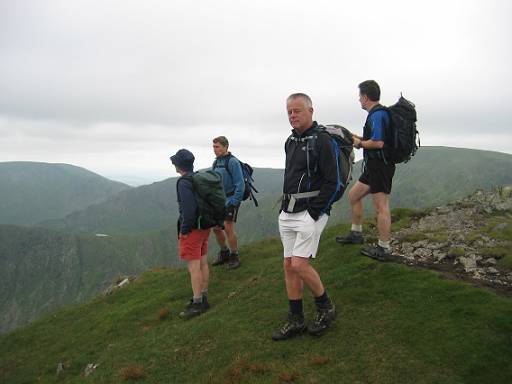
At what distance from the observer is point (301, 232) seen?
7316mm

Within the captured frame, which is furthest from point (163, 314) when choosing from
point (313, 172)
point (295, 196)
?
point (313, 172)

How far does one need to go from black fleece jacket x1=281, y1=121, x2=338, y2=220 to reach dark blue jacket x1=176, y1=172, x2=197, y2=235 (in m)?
3.15

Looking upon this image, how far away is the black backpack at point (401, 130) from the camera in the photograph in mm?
9500

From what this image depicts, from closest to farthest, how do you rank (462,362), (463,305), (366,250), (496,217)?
(462,362)
(463,305)
(366,250)
(496,217)

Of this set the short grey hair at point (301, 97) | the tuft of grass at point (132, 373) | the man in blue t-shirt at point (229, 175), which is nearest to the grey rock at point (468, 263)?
the short grey hair at point (301, 97)

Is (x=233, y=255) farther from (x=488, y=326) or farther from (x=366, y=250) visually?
(x=488, y=326)

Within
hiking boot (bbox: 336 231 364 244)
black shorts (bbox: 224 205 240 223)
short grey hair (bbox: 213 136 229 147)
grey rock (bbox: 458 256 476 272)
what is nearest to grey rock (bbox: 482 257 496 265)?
grey rock (bbox: 458 256 476 272)

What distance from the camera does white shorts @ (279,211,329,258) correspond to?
7.32 meters

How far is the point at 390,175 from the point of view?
33.0ft

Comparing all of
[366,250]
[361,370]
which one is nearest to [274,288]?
[366,250]

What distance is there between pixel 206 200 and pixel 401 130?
5.14 m

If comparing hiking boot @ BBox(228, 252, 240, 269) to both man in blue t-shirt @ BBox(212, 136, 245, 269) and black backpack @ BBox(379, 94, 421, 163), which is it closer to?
man in blue t-shirt @ BBox(212, 136, 245, 269)

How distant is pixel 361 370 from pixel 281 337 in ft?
6.06

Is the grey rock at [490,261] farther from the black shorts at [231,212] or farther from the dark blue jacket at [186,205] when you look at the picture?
the dark blue jacket at [186,205]
